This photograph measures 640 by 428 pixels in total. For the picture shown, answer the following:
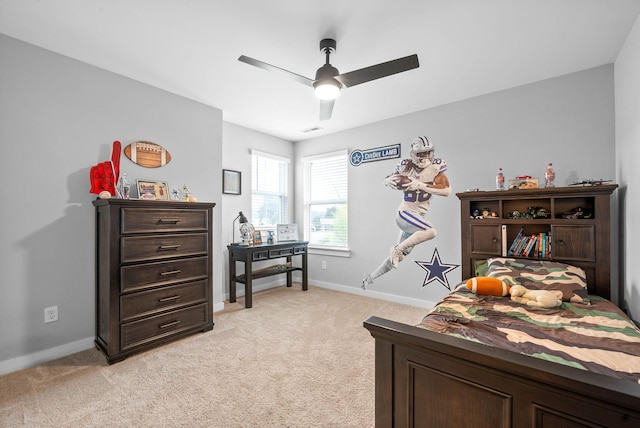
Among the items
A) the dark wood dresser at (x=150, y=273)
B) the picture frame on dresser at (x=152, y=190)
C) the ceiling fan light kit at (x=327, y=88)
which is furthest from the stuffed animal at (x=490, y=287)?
the picture frame on dresser at (x=152, y=190)

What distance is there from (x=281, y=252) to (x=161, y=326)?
190 centimetres

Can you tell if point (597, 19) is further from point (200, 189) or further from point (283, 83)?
point (200, 189)

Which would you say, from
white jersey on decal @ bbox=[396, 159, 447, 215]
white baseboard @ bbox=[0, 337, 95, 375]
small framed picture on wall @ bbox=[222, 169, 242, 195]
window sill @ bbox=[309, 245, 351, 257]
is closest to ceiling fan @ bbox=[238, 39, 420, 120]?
white jersey on decal @ bbox=[396, 159, 447, 215]

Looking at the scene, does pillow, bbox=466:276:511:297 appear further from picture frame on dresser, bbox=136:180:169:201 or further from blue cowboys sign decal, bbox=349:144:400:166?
picture frame on dresser, bbox=136:180:169:201

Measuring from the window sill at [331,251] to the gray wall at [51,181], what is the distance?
2.76 meters

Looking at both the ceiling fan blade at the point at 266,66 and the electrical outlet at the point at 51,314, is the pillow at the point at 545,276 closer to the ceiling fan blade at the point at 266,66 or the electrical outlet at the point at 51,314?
the ceiling fan blade at the point at 266,66

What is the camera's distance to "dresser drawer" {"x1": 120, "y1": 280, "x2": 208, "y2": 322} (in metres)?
2.41

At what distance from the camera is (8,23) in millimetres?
2045

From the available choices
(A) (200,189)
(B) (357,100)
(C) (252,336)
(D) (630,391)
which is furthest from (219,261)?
(D) (630,391)

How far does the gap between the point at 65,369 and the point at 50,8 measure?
8.46 feet

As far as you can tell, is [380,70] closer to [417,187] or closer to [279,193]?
[417,187]

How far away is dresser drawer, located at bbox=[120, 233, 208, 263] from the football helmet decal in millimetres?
2158

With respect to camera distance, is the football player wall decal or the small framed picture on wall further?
the small framed picture on wall

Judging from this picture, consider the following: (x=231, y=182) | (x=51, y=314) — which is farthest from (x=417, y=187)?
(x=51, y=314)
